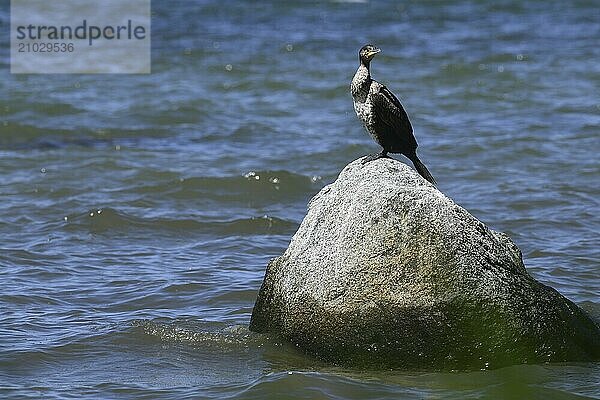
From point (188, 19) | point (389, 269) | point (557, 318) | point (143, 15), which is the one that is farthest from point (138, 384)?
point (143, 15)

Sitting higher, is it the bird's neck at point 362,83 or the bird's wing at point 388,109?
the bird's neck at point 362,83

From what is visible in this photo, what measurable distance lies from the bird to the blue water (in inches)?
48.4

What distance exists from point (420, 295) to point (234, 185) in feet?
16.4

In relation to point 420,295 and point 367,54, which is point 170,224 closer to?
point 367,54

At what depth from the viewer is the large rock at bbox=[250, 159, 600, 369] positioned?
554 cm

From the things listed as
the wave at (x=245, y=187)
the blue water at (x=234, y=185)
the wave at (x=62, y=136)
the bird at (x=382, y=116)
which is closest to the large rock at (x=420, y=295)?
the blue water at (x=234, y=185)

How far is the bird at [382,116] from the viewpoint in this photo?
6.17m

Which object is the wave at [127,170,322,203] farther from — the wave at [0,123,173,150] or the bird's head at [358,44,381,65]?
the bird's head at [358,44,381,65]

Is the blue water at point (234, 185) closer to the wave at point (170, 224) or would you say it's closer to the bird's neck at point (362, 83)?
the wave at point (170, 224)

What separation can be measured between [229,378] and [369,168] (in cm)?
129

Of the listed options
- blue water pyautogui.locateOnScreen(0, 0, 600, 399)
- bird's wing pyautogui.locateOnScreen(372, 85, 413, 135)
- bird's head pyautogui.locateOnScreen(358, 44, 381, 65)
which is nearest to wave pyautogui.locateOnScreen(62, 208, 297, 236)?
blue water pyautogui.locateOnScreen(0, 0, 600, 399)

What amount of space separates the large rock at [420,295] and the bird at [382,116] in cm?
41

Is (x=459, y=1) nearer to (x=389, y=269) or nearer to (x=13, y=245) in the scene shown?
(x=13, y=245)

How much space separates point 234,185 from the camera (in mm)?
10359
